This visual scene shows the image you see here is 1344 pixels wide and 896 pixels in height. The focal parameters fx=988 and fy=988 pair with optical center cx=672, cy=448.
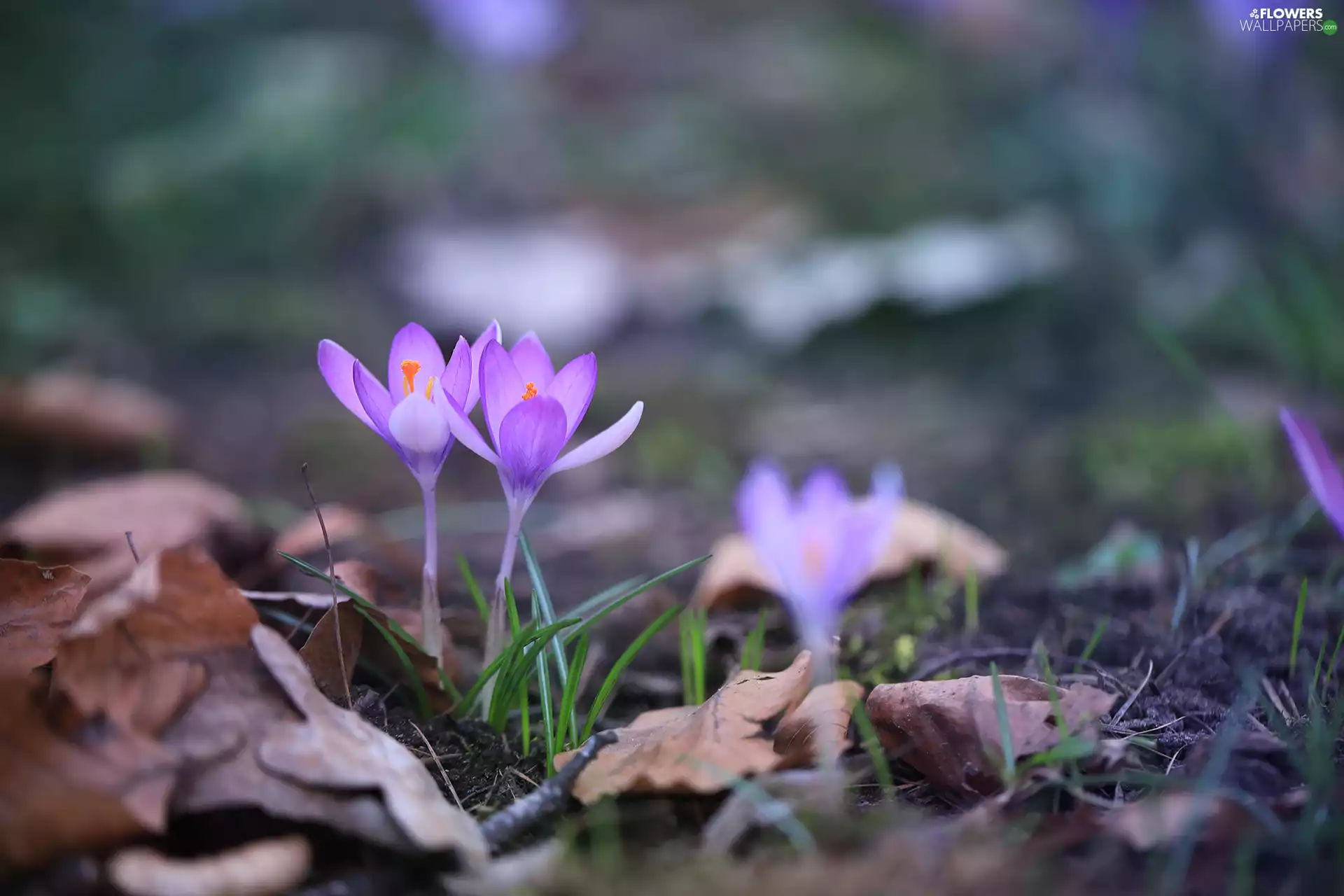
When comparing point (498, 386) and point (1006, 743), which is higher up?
point (498, 386)

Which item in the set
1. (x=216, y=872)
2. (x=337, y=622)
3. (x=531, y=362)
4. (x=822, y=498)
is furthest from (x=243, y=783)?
(x=822, y=498)

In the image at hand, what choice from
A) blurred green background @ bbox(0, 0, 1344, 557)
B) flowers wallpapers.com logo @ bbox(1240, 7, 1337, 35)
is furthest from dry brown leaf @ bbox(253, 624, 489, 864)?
flowers wallpapers.com logo @ bbox(1240, 7, 1337, 35)

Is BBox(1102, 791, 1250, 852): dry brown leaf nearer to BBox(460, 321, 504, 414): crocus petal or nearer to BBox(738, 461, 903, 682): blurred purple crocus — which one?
BBox(738, 461, 903, 682): blurred purple crocus

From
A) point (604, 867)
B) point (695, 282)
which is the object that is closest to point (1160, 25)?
point (695, 282)

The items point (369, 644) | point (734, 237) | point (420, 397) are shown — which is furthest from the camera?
point (734, 237)

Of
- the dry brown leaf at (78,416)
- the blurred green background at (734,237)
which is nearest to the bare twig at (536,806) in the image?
the blurred green background at (734,237)

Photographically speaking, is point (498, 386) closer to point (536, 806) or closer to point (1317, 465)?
point (536, 806)
